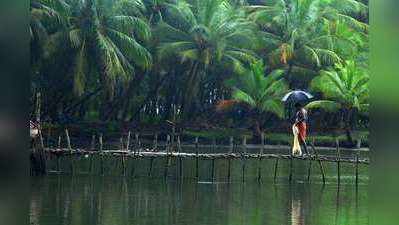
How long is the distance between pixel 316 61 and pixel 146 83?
509cm

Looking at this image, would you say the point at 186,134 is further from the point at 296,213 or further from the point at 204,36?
the point at 296,213

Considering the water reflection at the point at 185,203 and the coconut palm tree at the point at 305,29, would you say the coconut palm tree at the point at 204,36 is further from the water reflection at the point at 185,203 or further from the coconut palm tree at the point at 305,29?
the water reflection at the point at 185,203

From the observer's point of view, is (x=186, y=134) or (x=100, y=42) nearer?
(x=100, y=42)

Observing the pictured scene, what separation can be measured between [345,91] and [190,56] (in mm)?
4681

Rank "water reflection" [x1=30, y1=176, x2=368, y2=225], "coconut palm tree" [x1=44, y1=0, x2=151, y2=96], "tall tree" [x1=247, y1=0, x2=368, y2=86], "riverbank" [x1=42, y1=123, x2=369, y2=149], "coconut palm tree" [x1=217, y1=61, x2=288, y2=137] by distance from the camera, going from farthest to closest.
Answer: "tall tree" [x1=247, y1=0, x2=368, y2=86]
"coconut palm tree" [x1=217, y1=61, x2=288, y2=137]
"coconut palm tree" [x1=44, y1=0, x2=151, y2=96]
"riverbank" [x1=42, y1=123, x2=369, y2=149]
"water reflection" [x1=30, y1=176, x2=368, y2=225]

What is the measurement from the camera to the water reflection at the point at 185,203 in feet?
25.4

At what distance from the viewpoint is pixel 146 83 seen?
20000 mm

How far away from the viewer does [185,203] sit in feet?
30.2

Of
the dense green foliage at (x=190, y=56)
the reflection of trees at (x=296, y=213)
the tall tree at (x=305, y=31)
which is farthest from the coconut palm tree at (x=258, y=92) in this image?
the reflection of trees at (x=296, y=213)

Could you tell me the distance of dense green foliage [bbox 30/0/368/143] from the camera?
18891 mm

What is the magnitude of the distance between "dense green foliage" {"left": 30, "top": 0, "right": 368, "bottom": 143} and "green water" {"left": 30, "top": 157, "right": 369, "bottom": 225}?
16.4ft

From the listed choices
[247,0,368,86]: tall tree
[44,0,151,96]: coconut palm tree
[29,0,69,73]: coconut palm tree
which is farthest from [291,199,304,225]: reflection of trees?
[247,0,368,86]: tall tree

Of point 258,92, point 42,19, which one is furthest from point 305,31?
point 42,19

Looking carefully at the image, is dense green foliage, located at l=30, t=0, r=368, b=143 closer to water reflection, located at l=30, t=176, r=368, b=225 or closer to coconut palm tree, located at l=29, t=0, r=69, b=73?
coconut palm tree, located at l=29, t=0, r=69, b=73
